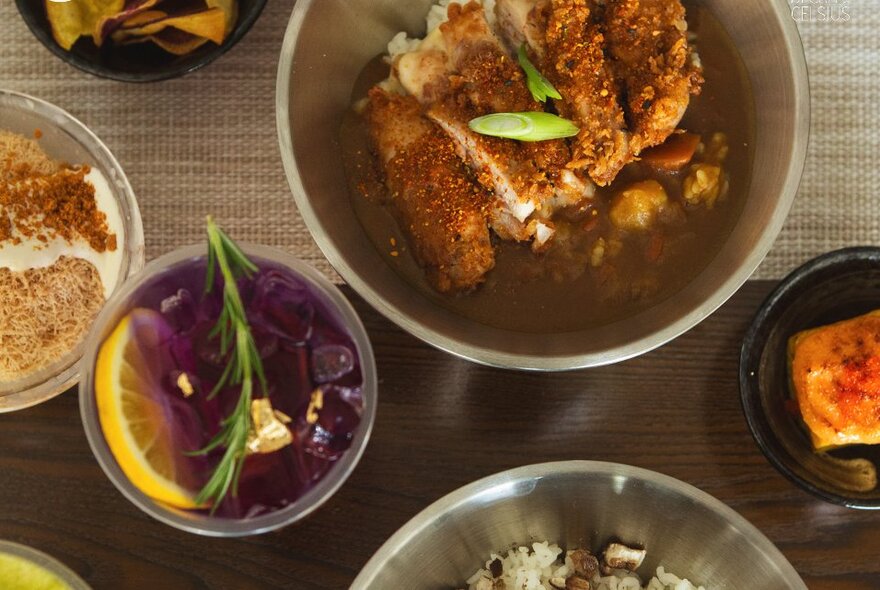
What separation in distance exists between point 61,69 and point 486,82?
2.68 feet

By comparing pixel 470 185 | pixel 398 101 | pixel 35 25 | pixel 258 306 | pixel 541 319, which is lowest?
pixel 541 319

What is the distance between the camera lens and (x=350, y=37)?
171cm

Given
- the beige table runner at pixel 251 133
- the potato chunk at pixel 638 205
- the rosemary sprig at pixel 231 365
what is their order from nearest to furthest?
the rosemary sprig at pixel 231 365
the potato chunk at pixel 638 205
the beige table runner at pixel 251 133

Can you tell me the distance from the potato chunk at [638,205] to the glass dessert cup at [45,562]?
114cm

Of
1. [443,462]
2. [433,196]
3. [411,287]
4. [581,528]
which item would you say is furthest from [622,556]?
[433,196]

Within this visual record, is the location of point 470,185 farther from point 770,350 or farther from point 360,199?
point 770,350

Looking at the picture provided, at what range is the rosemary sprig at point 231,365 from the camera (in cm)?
143

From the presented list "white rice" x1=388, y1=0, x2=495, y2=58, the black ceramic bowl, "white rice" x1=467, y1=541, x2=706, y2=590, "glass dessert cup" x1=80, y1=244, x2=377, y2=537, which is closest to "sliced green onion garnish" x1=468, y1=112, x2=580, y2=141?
"white rice" x1=388, y1=0, x2=495, y2=58

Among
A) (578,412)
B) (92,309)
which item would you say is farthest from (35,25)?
(578,412)

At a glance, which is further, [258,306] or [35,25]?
[35,25]

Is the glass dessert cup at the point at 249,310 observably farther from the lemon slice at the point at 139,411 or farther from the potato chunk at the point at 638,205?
the potato chunk at the point at 638,205

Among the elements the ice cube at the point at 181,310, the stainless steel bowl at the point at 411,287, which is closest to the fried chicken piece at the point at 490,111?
the stainless steel bowl at the point at 411,287

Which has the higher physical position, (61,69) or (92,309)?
(61,69)

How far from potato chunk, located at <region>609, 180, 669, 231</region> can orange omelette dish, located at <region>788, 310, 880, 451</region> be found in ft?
1.17
